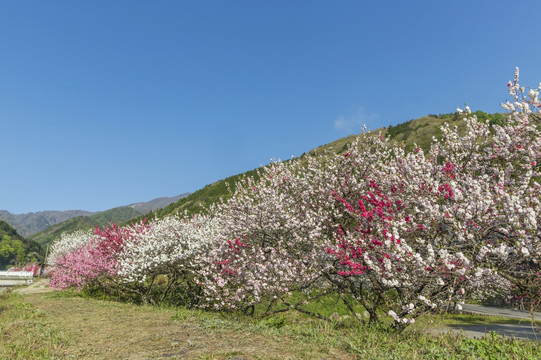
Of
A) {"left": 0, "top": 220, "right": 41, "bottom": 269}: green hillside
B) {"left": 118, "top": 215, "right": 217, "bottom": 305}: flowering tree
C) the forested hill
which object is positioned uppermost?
the forested hill

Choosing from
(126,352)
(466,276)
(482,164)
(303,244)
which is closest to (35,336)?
(126,352)

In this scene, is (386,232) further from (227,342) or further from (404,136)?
(404,136)

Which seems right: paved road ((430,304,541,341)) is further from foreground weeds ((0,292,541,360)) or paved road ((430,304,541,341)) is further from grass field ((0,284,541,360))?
grass field ((0,284,541,360))

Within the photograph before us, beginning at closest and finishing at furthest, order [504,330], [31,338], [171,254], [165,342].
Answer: [165,342] → [31,338] → [504,330] → [171,254]

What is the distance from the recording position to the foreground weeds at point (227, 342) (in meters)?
6.13

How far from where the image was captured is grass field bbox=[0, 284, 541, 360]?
6.13 metres

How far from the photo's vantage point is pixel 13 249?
156250 millimetres

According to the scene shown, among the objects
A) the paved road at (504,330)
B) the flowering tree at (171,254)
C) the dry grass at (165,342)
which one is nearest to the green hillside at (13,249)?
the flowering tree at (171,254)

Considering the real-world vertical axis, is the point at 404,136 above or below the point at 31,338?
above

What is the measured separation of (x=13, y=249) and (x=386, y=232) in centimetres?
19657

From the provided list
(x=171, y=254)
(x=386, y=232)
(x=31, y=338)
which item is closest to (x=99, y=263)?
(x=171, y=254)

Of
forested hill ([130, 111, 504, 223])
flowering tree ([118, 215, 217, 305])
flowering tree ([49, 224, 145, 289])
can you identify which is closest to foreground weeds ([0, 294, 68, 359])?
flowering tree ([118, 215, 217, 305])

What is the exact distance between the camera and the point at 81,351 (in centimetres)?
766

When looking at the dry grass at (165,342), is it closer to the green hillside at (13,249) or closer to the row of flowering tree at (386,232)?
Result: the row of flowering tree at (386,232)
